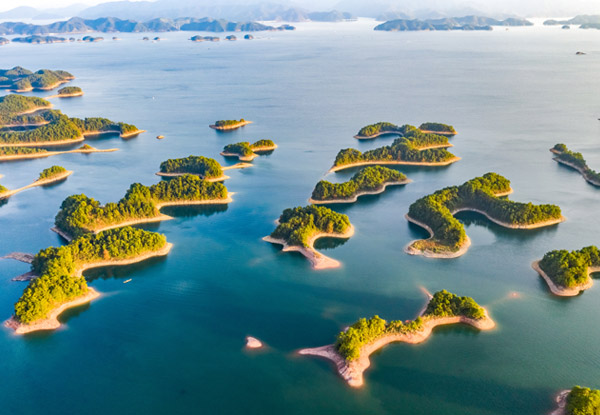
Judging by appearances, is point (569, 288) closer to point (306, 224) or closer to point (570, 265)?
point (570, 265)

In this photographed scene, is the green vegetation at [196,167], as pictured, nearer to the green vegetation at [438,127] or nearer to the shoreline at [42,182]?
the shoreline at [42,182]

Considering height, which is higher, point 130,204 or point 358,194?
point 130,204

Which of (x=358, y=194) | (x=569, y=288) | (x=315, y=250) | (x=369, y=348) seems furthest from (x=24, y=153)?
(x=569, y=288)

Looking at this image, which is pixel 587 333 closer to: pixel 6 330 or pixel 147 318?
pixel 147 318

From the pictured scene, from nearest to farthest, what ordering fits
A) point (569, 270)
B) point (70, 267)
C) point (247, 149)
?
1. point (569, 270)
2. point (70, 267)
3. point (247, 149)

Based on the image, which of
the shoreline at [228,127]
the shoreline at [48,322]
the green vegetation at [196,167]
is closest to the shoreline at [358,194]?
the green vegetation at [196,167]
